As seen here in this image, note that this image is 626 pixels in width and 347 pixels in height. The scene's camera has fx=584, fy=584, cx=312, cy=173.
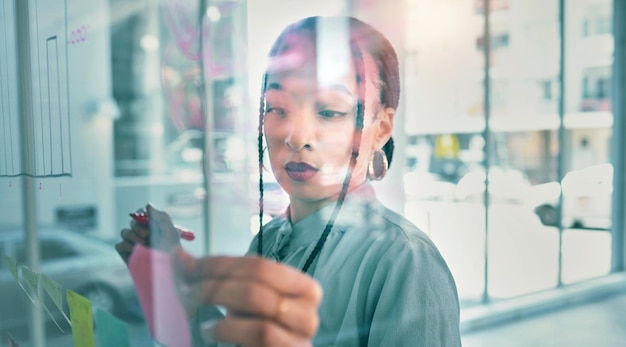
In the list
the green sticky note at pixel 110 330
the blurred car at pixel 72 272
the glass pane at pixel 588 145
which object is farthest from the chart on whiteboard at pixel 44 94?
the glass pane at pixel 588 145

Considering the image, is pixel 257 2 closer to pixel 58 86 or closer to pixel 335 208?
pixel 335 208

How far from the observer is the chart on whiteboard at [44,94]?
1234 millimetres

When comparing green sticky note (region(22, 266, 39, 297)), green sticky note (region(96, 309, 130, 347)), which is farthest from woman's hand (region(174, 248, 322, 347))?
green sticky note (region(22, 266, 39, 297))

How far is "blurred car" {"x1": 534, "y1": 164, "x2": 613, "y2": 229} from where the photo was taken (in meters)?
0.99

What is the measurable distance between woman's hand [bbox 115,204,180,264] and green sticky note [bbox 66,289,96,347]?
202 millimetres

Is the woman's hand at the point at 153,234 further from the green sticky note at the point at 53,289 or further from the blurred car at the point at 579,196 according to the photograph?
the blurred car at the point at 579,196

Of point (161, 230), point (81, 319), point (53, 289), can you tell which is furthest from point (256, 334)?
point (53, 289)

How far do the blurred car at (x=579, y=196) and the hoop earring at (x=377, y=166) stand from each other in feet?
1.18

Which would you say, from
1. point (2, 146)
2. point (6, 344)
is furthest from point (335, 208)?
point (6, 344)

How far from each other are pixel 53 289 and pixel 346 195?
871 millimetres

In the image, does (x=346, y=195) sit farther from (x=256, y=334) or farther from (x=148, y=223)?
(x=148, y=223)

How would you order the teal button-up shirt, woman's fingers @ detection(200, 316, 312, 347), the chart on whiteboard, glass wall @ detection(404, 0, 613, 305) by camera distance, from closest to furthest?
woman's fingers @ detection(200, 316, 312, 347) < the teal button-up shirt < glass wall @ detection(404, 0, 613, 305) < the chart on whiteboard

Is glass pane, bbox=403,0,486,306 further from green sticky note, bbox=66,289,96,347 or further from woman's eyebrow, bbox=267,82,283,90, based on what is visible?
green sticky note, bbox=66,289,96,347

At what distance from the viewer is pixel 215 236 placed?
89cm
